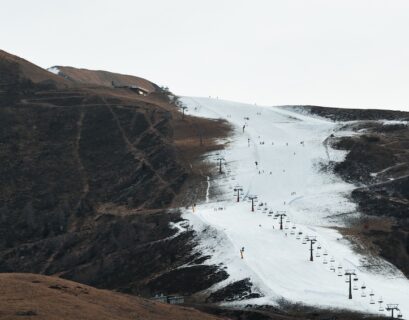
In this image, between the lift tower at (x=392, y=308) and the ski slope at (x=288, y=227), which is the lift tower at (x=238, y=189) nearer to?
the ski slope at (x=288, y=227)

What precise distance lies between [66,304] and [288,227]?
52032 mm

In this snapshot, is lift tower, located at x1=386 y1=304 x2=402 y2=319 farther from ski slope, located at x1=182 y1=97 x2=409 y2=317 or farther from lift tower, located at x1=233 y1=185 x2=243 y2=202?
lift tower, located at x1=233 y1=185 x2=243 y2=202

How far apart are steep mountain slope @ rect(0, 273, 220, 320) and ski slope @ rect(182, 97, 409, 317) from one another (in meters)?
15.6

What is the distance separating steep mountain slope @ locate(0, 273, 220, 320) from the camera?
5353cm

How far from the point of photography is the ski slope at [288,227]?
262 ft

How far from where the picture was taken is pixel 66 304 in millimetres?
58594

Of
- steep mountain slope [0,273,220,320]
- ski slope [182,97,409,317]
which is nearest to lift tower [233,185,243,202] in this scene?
ski slope [182,97,409,317]

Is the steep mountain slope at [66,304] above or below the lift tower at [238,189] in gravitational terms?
below

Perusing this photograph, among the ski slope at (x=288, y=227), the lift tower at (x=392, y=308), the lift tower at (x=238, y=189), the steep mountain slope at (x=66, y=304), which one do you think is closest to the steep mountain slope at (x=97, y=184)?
the ski slope at (x=288, y=227)

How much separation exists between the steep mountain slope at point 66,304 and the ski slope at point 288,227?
15567 mm

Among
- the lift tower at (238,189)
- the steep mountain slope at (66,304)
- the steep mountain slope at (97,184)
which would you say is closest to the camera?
the steep mountain slope at (66,304)

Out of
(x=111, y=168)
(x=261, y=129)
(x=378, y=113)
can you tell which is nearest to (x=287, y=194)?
(x=111, y=168)

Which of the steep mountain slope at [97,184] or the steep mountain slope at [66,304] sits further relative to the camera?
Answer: the steep mountain slope at [97,184]

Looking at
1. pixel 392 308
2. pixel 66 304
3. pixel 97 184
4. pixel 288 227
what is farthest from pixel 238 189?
pixel 66 304
